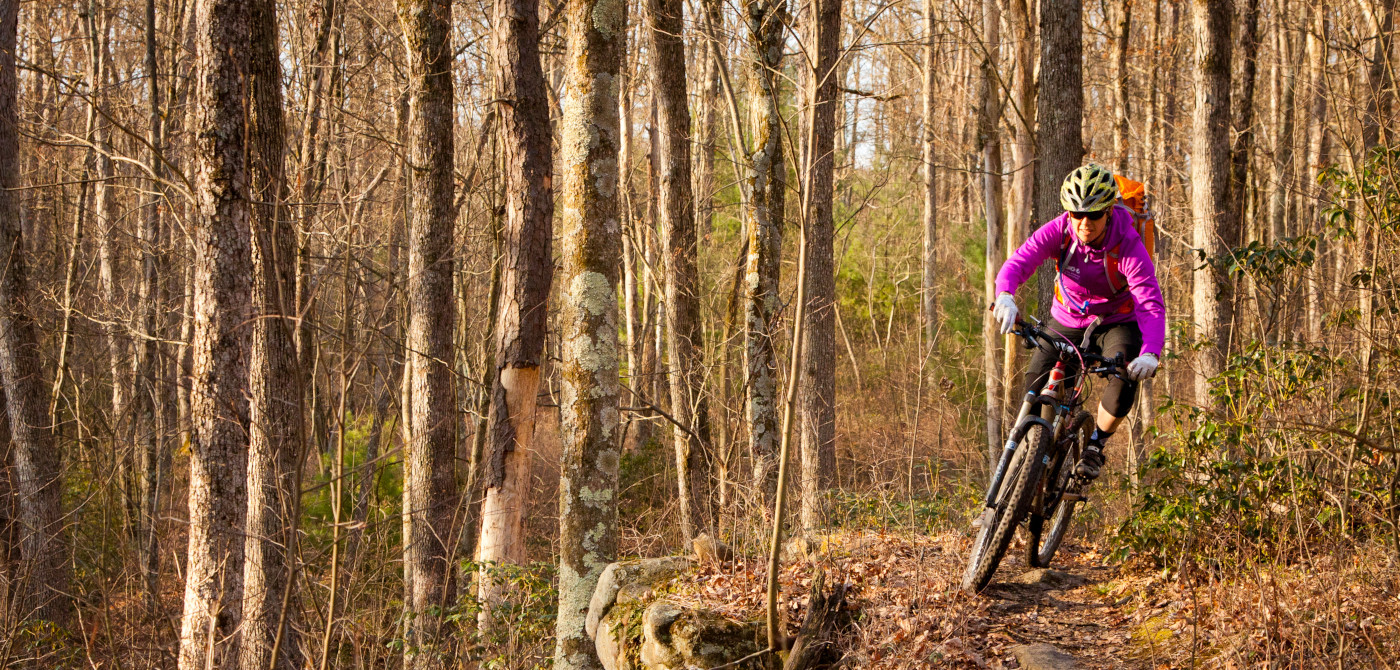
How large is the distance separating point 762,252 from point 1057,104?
9.46 ft

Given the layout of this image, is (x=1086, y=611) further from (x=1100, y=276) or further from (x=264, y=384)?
(x=264, y=384)

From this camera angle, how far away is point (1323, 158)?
1766cm

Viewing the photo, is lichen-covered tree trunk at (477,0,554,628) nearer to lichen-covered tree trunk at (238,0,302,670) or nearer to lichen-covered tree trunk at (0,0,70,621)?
lichen-covered tree trunk at (238,0,302,670)

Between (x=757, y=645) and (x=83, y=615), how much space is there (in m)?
11.7

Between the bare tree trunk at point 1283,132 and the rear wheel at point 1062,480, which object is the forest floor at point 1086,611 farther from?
the bare tree trunk at point 1283,132

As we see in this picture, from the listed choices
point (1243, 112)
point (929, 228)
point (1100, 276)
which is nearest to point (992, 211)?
point (1243, 112)

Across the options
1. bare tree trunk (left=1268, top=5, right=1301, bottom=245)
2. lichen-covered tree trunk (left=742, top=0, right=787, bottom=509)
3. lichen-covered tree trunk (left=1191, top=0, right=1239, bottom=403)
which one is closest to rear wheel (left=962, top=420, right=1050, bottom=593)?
lichen-covered tree trunk (left=742, top=0, right=787, bottom=509)

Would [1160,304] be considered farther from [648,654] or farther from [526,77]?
[526,77]

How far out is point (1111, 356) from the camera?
183 inches

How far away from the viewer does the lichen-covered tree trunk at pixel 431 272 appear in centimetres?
888

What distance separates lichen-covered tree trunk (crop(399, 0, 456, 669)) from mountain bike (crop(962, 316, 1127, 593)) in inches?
228

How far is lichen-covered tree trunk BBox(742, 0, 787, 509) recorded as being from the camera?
757 cm

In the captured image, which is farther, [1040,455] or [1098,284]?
[1098,284]

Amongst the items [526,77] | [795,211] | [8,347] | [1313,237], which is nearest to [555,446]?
[795,211]
